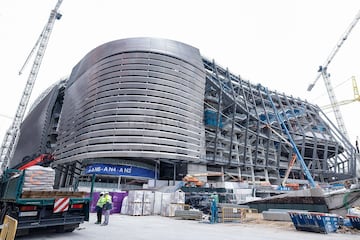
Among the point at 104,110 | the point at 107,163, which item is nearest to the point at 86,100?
the point at 104,110

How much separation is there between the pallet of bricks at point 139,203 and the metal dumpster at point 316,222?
12658 mm

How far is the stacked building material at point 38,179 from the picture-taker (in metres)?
9.63

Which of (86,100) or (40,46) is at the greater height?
(40,46)

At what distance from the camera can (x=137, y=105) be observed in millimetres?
46875

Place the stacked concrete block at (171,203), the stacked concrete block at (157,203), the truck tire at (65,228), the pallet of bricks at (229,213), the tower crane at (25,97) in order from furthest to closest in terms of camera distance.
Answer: the tower crane at (25,97)
the stacked concrete block at (157,203)
the stacked concrete block at (171,203)
the pallet of bricks at (229,213)
the truck tire at (65,228)

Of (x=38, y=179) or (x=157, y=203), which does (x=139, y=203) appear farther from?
(x=38, y=179)

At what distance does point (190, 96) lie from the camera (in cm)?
5312

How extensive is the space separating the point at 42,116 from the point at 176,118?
4681 cm

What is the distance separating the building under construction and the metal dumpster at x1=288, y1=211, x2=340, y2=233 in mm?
33460

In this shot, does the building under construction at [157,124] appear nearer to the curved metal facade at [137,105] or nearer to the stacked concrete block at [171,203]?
the curved metal facade at [137,105]

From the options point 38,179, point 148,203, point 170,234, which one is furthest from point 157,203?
point 38,179

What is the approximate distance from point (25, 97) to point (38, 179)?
118 ft

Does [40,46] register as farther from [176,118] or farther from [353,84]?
[353,84]

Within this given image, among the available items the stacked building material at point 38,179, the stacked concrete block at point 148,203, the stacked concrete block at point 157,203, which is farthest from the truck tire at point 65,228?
the stacked concrete block at point 157,203
